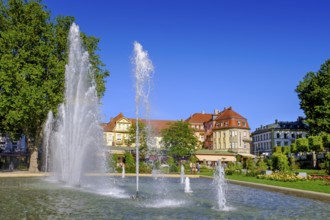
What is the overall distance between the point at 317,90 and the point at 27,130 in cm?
3941

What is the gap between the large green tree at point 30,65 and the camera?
114 feet

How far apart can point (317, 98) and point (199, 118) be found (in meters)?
60.8

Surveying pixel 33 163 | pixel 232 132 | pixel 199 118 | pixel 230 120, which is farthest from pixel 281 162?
pixel 199 118

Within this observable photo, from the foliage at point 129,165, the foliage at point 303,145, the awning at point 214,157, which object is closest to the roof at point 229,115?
the awning at point 214,157

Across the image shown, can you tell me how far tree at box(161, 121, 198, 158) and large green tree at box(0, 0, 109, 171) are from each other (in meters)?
33.9

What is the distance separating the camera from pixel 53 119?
38.4m

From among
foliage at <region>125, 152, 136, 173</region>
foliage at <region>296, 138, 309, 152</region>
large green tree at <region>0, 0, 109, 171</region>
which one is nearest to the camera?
large green tree at <region>0, 0, 109, 171</region>

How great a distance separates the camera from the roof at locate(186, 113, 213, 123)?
373ft

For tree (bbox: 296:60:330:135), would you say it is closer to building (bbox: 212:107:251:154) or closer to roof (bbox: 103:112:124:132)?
building (bbox: 212:107:251:154)

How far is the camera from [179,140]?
240ft

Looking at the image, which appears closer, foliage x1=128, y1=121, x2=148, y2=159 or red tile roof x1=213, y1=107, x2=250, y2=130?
foliage x1=128, y1=121, x2=148, y2=159

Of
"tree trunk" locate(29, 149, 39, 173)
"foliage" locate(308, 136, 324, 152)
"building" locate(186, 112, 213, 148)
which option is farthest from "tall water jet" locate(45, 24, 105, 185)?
"building" locate(186, 112, 213, 148)

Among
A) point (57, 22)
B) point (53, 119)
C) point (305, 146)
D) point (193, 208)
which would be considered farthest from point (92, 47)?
point (193, 208)

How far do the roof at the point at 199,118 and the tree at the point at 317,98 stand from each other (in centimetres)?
5633
